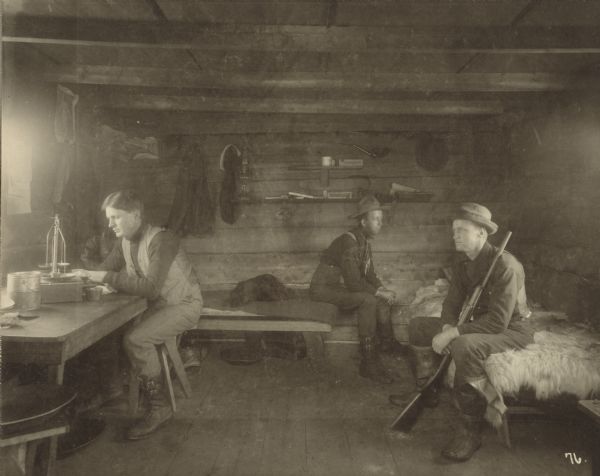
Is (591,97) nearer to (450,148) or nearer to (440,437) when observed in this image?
(450,148)

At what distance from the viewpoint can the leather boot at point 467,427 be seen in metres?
2.80

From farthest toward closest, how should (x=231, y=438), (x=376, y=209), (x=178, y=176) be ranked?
(x=178, y=176) < (x=376, y=209) < (x=231, y=438)

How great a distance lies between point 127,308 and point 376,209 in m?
2.95

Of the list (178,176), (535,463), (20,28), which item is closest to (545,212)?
(535,463)

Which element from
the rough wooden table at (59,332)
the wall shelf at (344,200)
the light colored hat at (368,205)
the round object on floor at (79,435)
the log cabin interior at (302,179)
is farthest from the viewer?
the wall shelf at (344,200)

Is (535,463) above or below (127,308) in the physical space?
below

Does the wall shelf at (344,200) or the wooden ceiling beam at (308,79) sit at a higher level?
the wooden ceiling beam at (308,79)

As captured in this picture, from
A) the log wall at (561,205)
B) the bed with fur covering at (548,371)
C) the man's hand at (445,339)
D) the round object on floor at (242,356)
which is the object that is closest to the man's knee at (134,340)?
the round object on floor at (242,356)

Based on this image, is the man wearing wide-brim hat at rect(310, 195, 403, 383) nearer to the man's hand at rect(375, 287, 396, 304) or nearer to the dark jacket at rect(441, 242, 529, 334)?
the man's hand at rect(375, 287, 396, 304)

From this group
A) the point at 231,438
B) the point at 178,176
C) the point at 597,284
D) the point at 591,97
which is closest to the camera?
the point at 231,438

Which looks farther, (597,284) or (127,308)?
(597,284)

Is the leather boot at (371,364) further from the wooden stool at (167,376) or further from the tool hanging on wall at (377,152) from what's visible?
the tool hanging on wall at (377,152)

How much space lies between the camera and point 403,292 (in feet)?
18.9

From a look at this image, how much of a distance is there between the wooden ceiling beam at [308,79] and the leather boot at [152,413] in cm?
273
